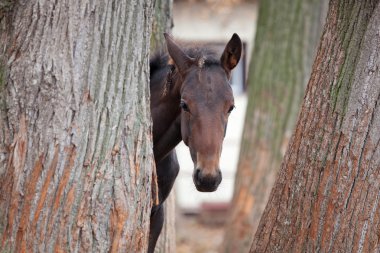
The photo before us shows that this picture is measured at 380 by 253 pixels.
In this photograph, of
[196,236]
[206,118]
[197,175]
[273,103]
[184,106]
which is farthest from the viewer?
[196,236]

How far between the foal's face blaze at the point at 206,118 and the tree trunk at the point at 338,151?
52 cm

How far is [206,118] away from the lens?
4.94m

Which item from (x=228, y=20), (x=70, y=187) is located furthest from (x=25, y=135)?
→ (x=228, y=20)

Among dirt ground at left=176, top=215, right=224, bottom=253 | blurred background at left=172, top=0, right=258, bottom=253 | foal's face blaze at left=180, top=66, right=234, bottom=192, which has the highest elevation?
blurred background at left=172, top=0, right=258, bottom=253

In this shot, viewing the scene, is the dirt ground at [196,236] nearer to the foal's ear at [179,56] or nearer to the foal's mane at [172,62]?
the foal's mane at [172,62]

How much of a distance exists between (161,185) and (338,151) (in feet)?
5.51

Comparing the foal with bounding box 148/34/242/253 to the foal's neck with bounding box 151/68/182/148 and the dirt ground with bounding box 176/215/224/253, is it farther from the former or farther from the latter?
the dirt ground with bounding box 176/215/224/253

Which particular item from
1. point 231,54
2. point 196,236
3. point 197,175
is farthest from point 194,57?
point 196,236

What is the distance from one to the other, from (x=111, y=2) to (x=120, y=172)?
1.03 meters

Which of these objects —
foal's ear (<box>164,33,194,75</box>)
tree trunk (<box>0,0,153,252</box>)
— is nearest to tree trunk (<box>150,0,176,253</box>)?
foal's ear (<box>164,33,194,75</box>)

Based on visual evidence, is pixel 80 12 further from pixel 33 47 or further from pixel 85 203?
pixel 85 203

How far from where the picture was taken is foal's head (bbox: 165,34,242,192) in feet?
15.9

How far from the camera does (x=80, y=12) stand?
4363mm

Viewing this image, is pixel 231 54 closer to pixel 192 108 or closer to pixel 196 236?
pixel 192 108
